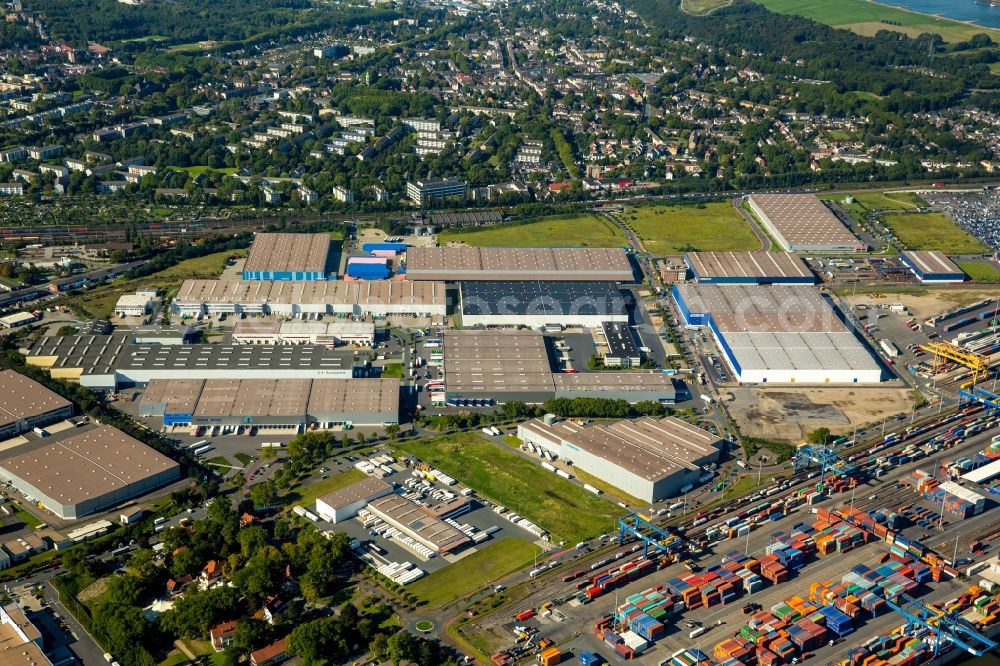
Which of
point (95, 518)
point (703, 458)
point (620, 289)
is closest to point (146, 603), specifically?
point (95, 518)

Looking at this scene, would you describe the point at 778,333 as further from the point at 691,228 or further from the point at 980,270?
the point at 691,228

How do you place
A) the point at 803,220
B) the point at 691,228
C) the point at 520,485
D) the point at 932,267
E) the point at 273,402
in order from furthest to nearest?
the point at 691,228
the point at 803,220
the point at 932,267
the point at 273,402
the point at 520,485

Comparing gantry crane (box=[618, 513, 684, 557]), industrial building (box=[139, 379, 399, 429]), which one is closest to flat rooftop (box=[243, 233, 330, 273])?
industrial building (box=[139, 379, 399, 429])

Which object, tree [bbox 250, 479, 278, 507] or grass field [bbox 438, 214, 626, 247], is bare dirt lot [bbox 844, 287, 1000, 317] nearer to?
grass field [bbox 438, 214, 626, 247]

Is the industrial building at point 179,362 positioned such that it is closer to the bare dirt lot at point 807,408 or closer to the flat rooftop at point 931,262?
the bare dirt lot at point 807,408

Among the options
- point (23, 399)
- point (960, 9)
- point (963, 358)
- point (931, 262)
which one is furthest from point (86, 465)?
point (960, 9)
